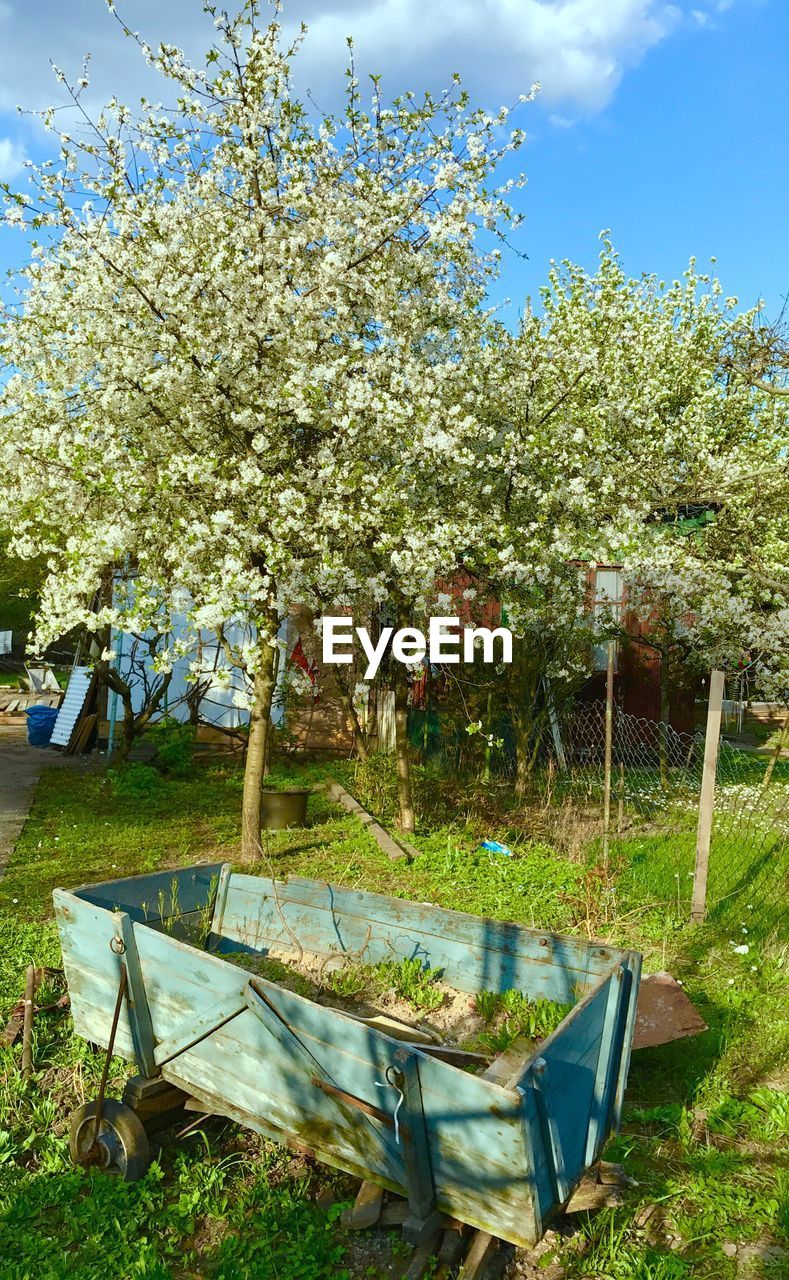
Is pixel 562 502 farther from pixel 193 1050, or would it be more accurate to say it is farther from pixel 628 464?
pixel 193 1050

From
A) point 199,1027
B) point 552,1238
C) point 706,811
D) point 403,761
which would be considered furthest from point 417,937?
point 403,761

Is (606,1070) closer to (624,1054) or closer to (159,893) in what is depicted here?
(624,1054)

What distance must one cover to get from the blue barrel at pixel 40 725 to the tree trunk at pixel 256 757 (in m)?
8.54

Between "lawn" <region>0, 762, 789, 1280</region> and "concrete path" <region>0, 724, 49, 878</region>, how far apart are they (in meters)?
1.91

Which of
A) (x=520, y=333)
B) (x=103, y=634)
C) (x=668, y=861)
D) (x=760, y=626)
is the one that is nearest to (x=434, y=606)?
(x=668, y=861)

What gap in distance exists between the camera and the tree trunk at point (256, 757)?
8.09 meters

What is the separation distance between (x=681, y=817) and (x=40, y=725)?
10.7 metres

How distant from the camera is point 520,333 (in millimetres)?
11062

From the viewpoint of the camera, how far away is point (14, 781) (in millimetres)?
12250

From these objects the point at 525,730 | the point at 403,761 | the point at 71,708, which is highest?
the point at 525,730

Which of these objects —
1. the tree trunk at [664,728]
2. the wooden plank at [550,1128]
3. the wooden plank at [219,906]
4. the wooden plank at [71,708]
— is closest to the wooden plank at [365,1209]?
the wooden plank at [550,1128]

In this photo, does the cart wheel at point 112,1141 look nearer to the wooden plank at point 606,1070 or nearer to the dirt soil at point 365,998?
the dirt soil at point 365,998

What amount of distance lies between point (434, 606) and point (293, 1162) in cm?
572

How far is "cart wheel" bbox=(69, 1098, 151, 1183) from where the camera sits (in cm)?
388
